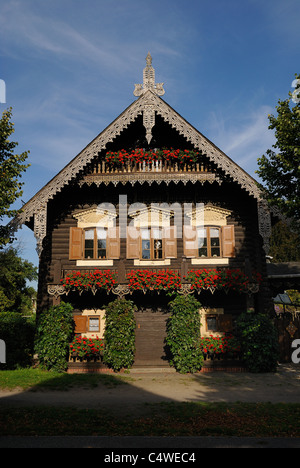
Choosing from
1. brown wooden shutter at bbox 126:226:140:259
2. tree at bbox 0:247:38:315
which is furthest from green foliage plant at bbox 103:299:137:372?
tree at bbox 0:247:38:315

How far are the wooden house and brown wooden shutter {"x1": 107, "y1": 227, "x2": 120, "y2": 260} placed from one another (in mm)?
47

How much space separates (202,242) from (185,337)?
456 cm

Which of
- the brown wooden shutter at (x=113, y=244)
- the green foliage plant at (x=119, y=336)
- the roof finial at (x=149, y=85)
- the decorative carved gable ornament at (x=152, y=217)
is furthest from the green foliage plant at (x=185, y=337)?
the roof finial at (x=149, y=85)

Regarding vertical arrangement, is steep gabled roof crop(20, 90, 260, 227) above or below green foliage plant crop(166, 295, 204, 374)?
above

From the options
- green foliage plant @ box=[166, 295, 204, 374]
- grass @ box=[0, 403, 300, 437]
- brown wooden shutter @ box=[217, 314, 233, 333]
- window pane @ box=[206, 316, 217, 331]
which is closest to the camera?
grass @ box=[0, 403, 300, 437]

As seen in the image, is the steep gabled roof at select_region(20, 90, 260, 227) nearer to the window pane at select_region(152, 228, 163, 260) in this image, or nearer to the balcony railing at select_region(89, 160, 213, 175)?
the balcony railing at select_region(89, 160, 213, 175)

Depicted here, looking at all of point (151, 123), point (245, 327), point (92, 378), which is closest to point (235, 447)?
point (92, 378)

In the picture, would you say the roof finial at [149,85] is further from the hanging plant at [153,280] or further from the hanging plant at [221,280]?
the hanging plant at [221,280]

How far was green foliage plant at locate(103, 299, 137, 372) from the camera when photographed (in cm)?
1608

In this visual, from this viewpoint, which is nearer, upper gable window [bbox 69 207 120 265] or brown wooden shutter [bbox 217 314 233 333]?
brown wooden shutter [bbox 217 314 233 333]

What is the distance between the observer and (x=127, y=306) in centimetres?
1645

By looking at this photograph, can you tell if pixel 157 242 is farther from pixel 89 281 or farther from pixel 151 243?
pixel 89 281

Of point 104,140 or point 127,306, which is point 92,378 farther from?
point 104,140
